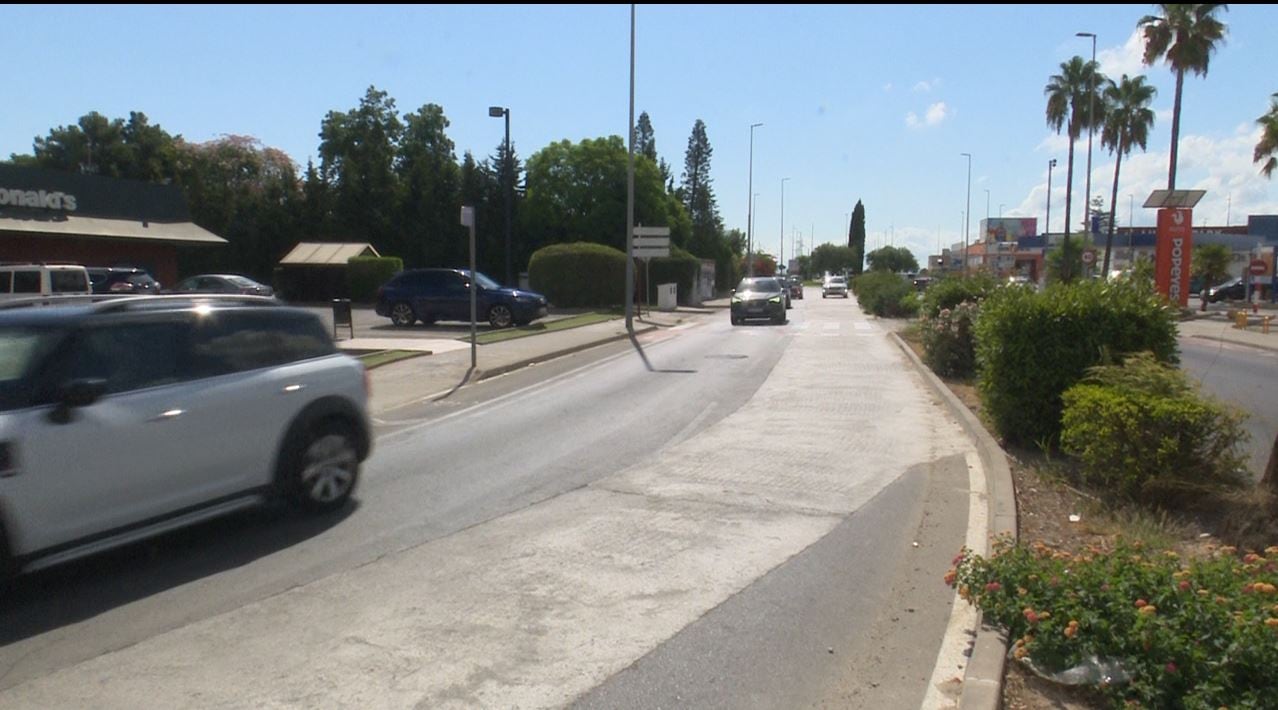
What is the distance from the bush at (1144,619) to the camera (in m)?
4.21

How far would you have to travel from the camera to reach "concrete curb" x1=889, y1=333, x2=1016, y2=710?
464 centimetres

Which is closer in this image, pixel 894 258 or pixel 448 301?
pixel 448 301

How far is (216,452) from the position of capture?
7141mm

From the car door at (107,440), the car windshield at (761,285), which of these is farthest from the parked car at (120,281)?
the car door at (107,440)

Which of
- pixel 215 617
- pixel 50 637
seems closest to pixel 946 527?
pixel 215 617

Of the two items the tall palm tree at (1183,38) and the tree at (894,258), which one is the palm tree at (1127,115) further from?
the tree at (894,258)

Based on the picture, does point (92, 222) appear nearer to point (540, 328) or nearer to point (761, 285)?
point (540, 328)

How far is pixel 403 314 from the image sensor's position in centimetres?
3053

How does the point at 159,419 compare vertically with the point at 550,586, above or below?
above

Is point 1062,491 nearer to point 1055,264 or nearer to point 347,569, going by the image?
point 347,569

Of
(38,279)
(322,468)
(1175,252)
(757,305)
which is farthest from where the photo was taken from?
(1175,252)

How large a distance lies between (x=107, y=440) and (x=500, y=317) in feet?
77.0

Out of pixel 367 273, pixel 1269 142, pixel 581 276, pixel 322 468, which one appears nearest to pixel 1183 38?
pixel 1269 142

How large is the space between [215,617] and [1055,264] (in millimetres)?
59897
